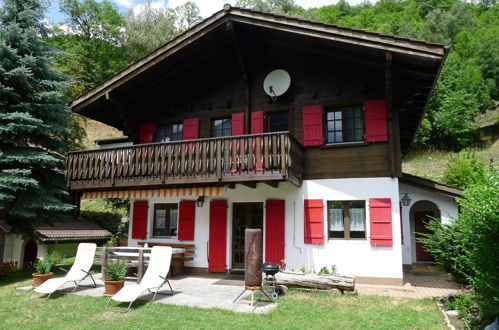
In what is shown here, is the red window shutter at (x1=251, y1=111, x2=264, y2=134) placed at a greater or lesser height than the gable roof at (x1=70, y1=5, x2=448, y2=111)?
lesser

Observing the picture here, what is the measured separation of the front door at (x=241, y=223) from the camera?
1053 centimetres

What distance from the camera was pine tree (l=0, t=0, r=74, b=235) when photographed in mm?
10055

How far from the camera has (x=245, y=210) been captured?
10.7 metres

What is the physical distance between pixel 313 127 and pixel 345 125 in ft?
2.99

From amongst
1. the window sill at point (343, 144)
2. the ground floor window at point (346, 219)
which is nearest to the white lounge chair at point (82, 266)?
the ground floor window at point (346, 219)

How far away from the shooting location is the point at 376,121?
9602mm

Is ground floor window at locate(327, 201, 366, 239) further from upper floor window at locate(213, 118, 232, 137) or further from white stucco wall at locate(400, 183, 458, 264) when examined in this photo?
upper floor window at locate(213, 118, 232, 137)

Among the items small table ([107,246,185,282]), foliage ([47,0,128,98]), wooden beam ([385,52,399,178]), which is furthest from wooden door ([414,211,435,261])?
foliage ([47,0,128,98])

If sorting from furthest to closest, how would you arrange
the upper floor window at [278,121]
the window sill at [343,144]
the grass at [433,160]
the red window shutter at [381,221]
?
Result: the grass at [433,160] < the upper floor window at [278,121] < the window sill at [343,144] < the red window shutter at [381,221]

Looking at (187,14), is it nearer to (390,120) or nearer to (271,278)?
(390,120)

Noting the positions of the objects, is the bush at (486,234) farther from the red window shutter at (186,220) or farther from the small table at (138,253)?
the red window shutter at (186,220)

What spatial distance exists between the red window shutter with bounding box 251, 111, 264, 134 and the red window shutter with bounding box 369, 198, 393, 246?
12.9 ft

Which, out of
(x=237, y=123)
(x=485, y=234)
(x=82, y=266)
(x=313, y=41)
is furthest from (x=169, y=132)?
(x=485, y=234)

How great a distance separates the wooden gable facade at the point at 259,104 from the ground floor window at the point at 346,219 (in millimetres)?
831
